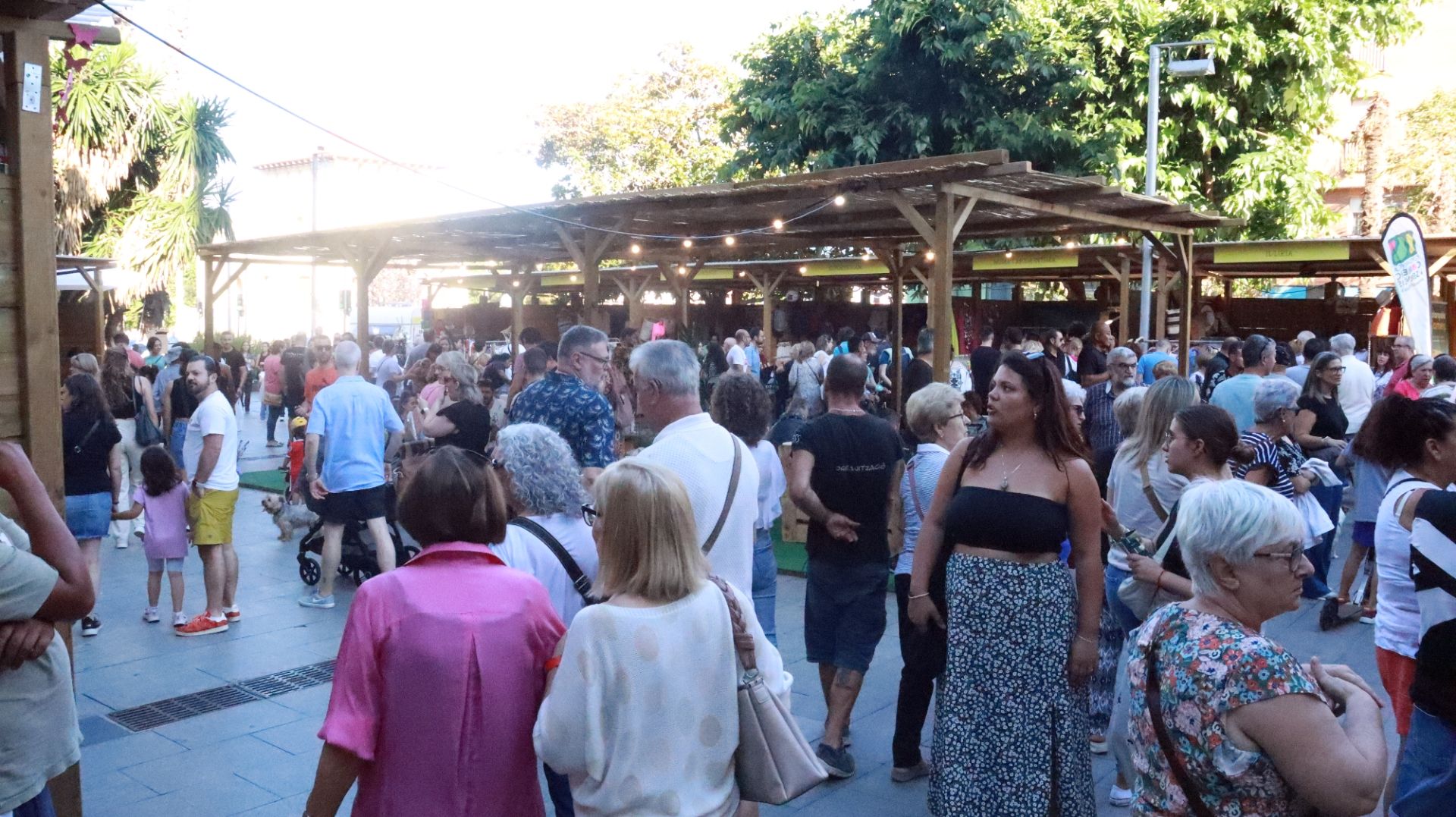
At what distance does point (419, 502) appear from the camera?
237 cm

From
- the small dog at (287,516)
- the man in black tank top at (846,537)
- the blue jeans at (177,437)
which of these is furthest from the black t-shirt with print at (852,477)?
the blue jeans at (177,437)

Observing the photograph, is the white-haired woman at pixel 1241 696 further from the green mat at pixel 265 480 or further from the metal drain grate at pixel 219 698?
the green mat at pixel 265 480

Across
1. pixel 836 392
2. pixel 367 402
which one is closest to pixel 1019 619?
pixel 836 392

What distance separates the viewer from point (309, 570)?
7535 millimetres

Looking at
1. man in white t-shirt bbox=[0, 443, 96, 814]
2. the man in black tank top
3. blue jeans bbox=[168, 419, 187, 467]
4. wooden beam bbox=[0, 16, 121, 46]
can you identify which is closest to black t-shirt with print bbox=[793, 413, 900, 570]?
the man in black tank top

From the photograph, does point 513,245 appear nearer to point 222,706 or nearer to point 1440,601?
point 222,706

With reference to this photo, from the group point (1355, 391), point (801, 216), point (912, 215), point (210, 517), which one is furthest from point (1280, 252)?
point (210, 517)

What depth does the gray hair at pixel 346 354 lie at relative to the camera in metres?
6.76

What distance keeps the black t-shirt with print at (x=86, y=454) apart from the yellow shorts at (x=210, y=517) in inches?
18.3

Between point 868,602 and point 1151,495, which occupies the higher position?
point 1151,495

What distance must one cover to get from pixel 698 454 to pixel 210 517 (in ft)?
13.6

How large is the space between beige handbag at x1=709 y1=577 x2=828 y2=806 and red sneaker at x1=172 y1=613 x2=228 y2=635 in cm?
514

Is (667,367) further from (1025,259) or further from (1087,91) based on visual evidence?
(1087,91)

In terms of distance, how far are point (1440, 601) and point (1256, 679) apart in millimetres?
1334
